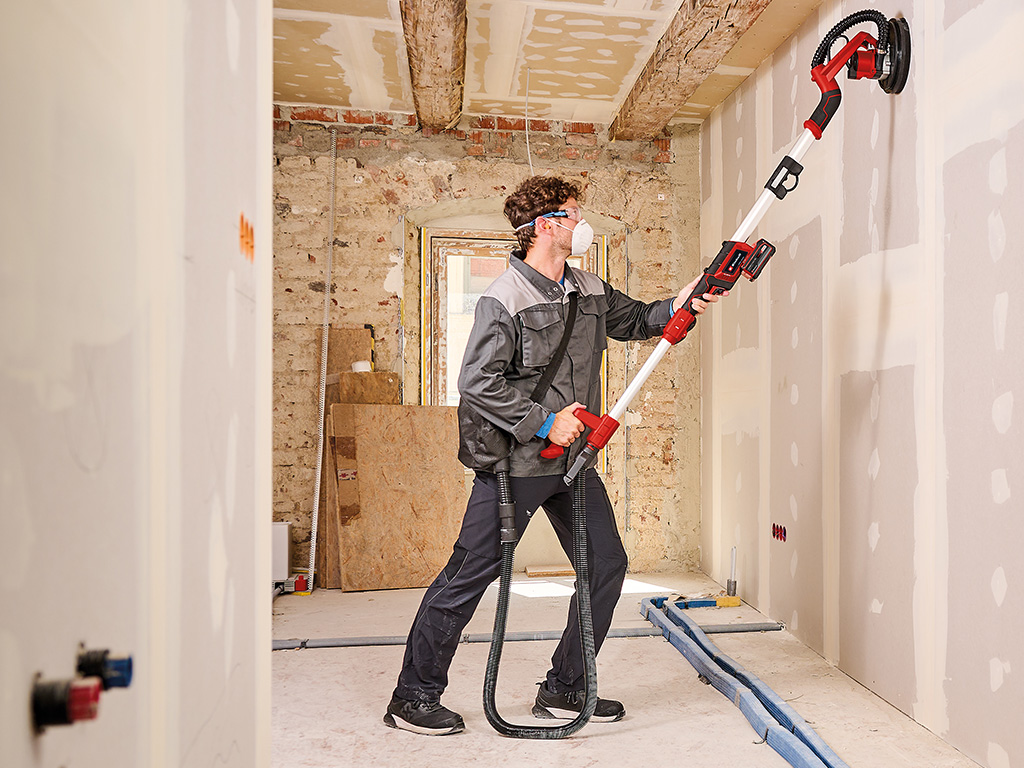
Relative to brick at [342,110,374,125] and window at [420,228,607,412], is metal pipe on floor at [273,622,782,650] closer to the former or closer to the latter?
window at [420,228,607,412]

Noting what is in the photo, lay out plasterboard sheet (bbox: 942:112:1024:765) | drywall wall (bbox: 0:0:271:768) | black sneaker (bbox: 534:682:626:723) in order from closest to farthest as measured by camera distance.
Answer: drywall wall (bbox: 0:0:271:768), plasterboard sheet (bbox: 942:112:1024:765), black sneaker (bbox: 534:682:626:723)

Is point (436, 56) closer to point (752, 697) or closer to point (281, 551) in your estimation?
point (281, 551)

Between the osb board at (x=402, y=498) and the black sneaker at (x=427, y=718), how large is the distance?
1636mm

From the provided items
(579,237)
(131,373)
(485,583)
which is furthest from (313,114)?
(131,373)

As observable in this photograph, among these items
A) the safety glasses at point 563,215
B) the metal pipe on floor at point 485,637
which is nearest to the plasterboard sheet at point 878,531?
the metal pipe on floor at point 485,637

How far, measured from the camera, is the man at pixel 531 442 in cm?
210

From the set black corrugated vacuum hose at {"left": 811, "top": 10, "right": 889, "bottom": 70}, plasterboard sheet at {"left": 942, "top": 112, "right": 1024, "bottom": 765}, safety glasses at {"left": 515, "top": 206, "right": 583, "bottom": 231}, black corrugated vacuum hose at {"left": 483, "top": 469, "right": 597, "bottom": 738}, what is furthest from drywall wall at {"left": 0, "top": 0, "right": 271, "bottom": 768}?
black corrugated vacuum hose at {"left": 811, "top": 10, "right": 889, "bottom": 70}

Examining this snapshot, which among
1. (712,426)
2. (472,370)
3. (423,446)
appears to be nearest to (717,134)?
(712,426)

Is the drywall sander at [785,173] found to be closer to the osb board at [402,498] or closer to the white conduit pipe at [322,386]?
the osb board at [402,498]

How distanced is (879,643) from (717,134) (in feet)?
8.52

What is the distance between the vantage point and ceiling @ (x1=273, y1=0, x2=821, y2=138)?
9.54ft

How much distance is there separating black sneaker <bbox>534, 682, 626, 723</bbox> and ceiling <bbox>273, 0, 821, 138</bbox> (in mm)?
2280

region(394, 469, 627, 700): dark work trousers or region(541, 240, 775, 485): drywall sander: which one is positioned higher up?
region(541, 240, 775, 485): drywall sander

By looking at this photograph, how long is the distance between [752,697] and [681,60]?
2.43 meters
